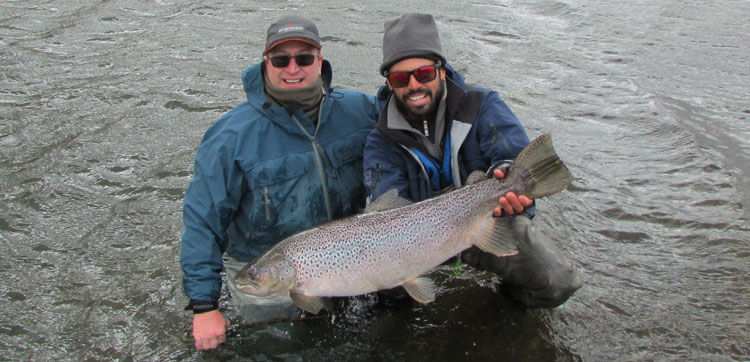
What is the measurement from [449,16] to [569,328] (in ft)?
34.8

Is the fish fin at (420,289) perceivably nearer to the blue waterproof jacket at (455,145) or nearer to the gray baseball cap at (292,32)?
the blue waterproof jacket at (455,145)

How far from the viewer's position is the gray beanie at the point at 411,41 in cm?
388

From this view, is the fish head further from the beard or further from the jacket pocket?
the beard

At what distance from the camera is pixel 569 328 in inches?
163

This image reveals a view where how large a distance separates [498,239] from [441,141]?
2.73ft

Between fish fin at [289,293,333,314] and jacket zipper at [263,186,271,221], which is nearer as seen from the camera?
fish fin at [289,293,333,314]

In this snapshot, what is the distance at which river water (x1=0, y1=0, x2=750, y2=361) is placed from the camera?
4.17 m

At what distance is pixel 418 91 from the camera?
12.8ft

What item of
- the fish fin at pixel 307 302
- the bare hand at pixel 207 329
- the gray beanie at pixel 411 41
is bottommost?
the bare hand at pixel 207 329

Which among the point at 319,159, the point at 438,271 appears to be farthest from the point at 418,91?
the point at 438,271

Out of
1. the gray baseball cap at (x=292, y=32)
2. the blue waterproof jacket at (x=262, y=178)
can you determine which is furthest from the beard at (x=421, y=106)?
the gray baseball cap at (x=292, y=32)

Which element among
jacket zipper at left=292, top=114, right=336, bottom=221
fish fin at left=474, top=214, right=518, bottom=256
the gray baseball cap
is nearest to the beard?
jacket zipper at left=292, top=114, right=336, bottom=221

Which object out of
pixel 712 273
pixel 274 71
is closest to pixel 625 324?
pixel 712 273

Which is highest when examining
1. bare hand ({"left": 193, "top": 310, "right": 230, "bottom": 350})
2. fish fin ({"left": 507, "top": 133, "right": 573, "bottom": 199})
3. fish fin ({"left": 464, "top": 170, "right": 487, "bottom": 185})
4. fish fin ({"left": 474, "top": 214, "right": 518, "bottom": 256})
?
fish fin ({"left": 507, "top": 133, "right": 573, "bottom": 199})
